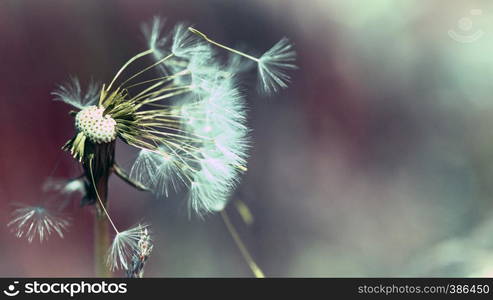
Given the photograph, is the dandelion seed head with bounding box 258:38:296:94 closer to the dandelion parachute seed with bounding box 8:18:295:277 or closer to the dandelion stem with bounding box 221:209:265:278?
the dandelion parachute seed with bounding box 8:18:295:277

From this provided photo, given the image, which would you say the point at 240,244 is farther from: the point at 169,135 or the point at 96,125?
the point at 96,125

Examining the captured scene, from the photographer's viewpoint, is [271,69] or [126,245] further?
[271,69]

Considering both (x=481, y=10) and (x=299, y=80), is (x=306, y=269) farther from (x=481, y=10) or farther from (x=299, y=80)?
(x=481, y=10)

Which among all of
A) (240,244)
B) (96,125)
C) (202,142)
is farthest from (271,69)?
(240,244)

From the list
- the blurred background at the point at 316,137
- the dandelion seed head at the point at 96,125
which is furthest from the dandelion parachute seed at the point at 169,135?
the blurred background at the point at 316,137

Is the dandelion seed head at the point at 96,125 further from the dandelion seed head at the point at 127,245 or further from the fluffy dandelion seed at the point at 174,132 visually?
the dandelion seed head at the point at 127,245
